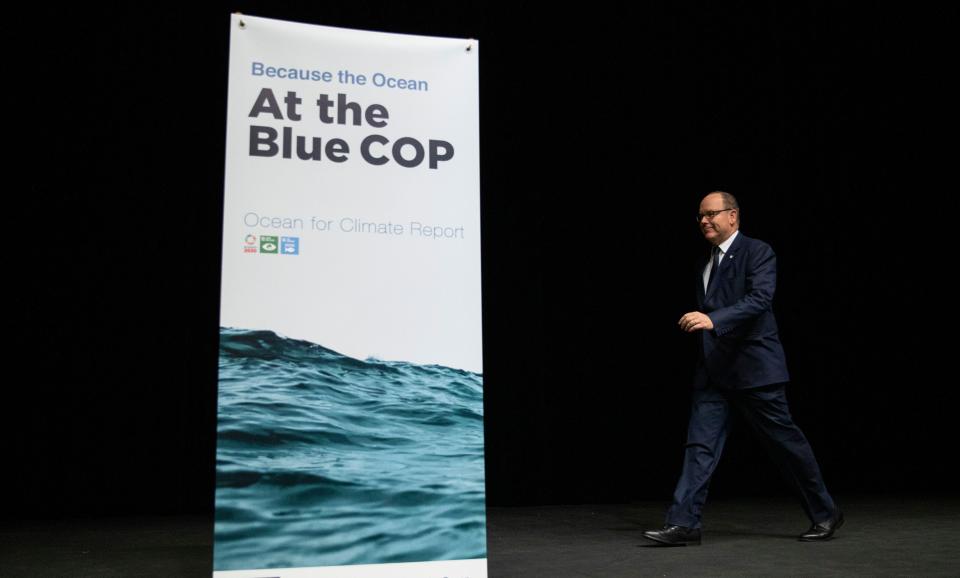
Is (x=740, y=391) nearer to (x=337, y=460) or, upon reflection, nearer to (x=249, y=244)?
(x=337, y=460)

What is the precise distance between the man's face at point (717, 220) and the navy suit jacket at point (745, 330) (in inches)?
2.0

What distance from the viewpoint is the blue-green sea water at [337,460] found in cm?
200

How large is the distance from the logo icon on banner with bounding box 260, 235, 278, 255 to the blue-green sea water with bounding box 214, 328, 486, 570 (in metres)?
0.19

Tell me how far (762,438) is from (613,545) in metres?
0.66

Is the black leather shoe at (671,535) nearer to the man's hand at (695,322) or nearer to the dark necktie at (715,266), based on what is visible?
the man's hand at (695,322)

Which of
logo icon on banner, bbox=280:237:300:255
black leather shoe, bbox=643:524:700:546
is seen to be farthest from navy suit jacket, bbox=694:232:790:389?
logo icon on banner, bbox=280:237:300:255

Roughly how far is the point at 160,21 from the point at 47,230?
43.3 inches

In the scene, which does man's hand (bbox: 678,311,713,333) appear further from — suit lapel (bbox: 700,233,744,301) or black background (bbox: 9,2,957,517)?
black background (bbox: 9,2,957,517)

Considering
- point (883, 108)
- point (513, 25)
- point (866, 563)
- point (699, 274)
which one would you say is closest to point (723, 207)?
point (699, 274)

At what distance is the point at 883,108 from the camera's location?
5.40m

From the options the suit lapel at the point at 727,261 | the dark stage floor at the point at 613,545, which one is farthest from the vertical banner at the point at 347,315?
the suit lapel at the point at 727,261

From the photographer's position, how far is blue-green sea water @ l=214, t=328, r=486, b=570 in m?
2.00

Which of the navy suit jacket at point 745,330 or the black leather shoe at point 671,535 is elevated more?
the navy suit jacket at point 745,330

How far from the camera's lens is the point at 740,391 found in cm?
325
